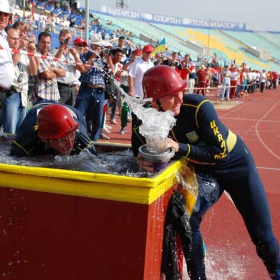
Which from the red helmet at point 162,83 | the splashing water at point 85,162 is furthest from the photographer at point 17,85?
the red helmet at point 162,83

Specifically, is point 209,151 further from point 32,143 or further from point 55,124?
point 32,143

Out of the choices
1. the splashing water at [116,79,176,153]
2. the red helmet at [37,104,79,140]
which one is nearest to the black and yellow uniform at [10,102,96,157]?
the red helmet at [37,104,79,140]

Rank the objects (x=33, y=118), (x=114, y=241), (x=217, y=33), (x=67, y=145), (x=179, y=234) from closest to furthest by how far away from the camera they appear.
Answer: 1. (x=114, y=241)
2. (x=179, y=234)
3. (x=67, y=145)
4. (x=33, y=118)
5. (x=217, y=33)

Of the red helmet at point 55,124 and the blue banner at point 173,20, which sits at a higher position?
the blue banner at point 173,20

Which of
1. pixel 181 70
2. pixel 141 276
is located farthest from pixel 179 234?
pixel 181 70

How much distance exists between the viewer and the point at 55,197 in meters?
2.40

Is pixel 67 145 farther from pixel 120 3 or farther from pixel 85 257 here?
pixel 120 3

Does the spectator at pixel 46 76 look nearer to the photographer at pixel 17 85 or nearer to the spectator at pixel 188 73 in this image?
the photographer at pixel 17 85

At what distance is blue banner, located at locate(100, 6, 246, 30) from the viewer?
63.6 metres

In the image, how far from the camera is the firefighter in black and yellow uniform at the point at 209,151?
2.88 metres

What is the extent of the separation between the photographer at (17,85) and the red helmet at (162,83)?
3317 mm

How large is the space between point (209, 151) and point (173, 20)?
2819 inches

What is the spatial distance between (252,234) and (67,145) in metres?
1.45

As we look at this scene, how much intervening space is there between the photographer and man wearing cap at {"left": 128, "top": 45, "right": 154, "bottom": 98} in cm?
215
